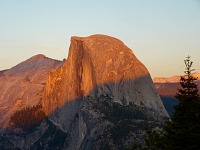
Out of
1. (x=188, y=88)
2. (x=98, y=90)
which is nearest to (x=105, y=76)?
(x=98, y=90)

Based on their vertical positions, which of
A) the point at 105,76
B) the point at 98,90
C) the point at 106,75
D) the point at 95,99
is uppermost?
the point at 106,75

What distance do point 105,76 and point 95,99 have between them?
41.4 ft

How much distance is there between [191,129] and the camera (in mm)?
30734

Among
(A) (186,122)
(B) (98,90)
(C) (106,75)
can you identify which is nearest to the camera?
(A) (186,122)

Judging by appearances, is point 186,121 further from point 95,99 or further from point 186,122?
point 95,99

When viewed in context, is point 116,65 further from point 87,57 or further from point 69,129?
point 69,129

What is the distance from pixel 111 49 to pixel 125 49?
25.5 ft

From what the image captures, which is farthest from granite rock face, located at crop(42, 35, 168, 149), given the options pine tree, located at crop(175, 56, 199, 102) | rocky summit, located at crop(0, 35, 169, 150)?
pine tree, located at crop(175, 56, 199, 102)

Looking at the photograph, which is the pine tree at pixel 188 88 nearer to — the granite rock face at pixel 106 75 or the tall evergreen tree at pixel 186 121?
the tall evergreen tree at pixel 186 121

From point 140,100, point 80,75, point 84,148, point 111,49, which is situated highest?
point 111,49

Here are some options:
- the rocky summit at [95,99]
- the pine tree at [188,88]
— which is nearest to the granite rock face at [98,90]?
the rocky summit at [95,99]

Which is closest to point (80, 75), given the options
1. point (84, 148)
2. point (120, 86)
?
point (120, 86)

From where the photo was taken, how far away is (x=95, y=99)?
167 meters

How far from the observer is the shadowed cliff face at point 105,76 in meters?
170
